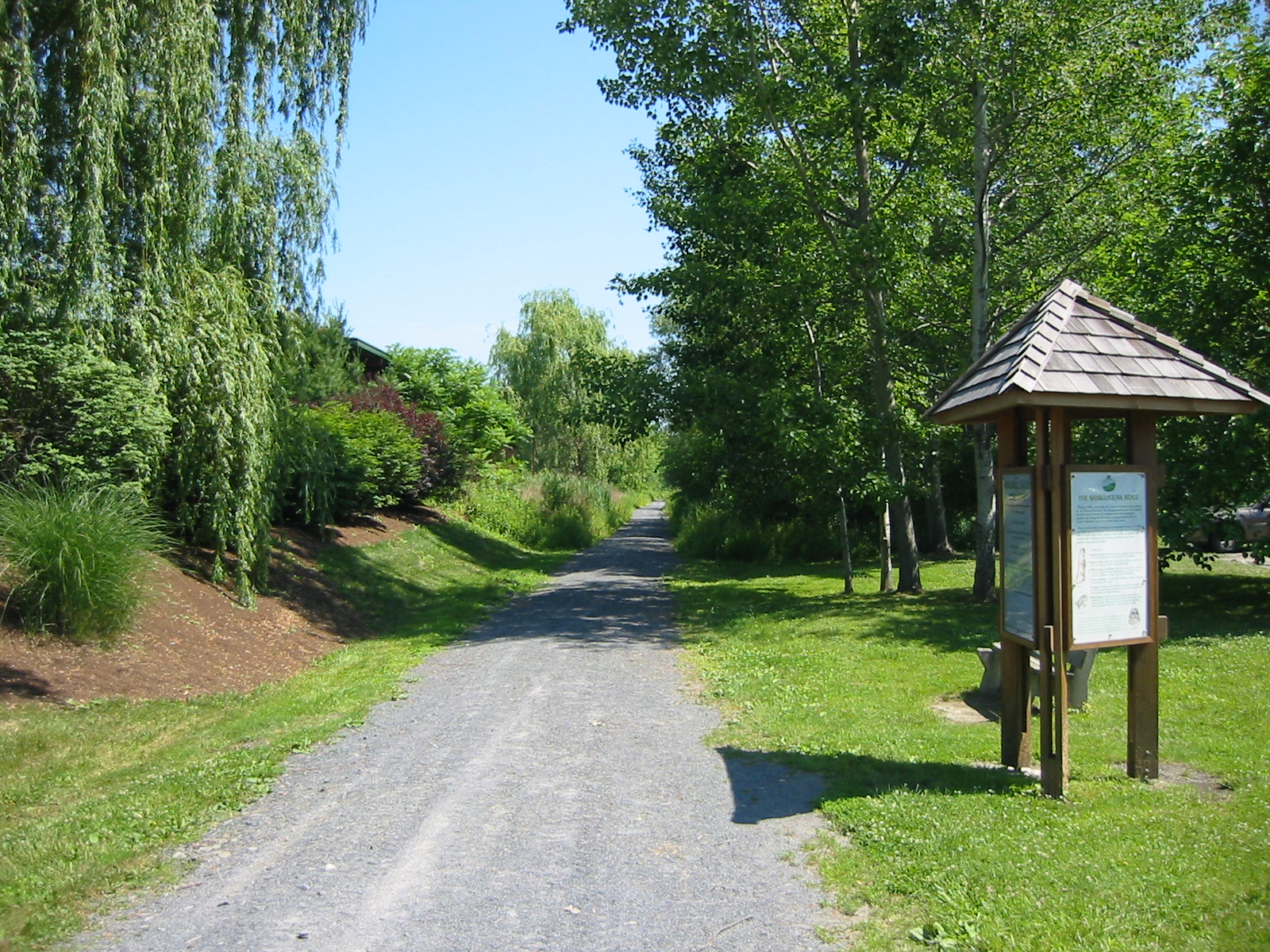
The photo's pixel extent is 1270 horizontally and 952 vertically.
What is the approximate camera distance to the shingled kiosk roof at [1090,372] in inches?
231

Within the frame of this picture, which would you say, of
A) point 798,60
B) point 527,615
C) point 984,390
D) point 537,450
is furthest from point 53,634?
point 537,450

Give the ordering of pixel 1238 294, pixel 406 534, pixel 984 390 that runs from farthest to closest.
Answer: pixel 406 534 → pixel 1238 294 → pixel 984 390

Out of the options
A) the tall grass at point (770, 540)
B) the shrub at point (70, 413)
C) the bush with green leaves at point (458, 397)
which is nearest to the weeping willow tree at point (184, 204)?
the shrub at point (70, 413)

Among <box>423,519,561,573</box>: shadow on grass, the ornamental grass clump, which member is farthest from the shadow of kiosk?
<box>423,519,561,573</box>: shadow on grass

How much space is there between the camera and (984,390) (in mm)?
6160

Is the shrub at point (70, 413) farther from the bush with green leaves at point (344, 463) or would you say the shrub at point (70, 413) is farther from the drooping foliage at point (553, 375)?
the drooping foliage at point (553, 375)

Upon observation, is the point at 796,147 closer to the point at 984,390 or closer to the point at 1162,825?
the point at 984,390

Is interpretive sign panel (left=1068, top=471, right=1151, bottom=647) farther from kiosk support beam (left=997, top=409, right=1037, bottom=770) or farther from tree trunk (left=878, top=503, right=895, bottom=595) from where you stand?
tree trunk (left=878, top=503, right=895, bottom=595)

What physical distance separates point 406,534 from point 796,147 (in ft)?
37.6

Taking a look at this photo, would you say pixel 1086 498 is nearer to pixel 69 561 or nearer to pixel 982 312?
pixel 69 561

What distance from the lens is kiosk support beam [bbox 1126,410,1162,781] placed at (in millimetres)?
6289

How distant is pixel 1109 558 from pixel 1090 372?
1.13 meters

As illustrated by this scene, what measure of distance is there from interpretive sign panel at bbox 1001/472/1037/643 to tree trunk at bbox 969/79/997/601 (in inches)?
374

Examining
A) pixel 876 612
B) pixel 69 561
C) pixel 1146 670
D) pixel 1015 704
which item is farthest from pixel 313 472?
pixel 1146 670
